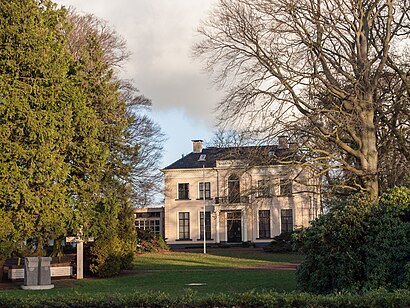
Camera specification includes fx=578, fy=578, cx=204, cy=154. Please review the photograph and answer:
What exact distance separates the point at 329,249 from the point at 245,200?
9.04 m

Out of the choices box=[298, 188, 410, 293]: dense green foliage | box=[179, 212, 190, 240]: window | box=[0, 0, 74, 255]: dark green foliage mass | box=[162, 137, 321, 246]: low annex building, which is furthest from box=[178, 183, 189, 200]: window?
box=[298, 188, 410, 293]: dense green foliage

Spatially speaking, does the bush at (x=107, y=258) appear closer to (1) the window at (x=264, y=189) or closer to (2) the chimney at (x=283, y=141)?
(1) the window at (x=264, y=189)

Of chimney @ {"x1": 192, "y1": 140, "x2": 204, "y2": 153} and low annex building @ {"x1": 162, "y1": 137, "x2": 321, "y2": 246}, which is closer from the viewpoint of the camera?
low annex building @ {"x1": 162, "y1": 137, "x2": 321, "y2": 246}

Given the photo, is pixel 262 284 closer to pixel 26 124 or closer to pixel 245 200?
pixel 245 200

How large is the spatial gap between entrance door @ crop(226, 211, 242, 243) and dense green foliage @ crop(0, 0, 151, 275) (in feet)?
96.4

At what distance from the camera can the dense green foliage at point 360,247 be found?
1350 cm

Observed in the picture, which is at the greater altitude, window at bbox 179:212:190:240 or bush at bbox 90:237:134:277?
window at bbox 179:212:190:240

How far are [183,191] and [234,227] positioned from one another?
620cm

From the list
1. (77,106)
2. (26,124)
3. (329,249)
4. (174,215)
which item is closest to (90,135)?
(77,106)

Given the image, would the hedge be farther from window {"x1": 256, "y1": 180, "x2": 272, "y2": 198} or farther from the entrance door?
the entrance door

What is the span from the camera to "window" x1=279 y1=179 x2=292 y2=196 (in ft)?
68.1

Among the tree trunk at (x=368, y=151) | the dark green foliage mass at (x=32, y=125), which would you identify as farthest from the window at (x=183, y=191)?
the tree trunk at (x=368, y=151)

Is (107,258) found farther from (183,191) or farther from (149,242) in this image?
(183,191)

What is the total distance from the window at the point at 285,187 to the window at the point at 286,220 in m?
32.7
